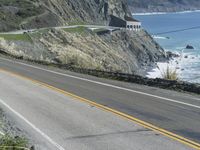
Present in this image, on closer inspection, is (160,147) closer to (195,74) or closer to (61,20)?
(195,74)

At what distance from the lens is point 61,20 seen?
96250 mm

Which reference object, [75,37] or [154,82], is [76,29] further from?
[154,82]

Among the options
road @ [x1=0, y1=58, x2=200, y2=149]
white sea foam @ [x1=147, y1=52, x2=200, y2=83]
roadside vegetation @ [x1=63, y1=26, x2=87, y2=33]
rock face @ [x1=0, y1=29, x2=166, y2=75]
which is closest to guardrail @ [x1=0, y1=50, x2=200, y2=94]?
road @ [x1=0, y1=58, x2=200, y2=149]

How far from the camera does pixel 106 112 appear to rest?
14.1m

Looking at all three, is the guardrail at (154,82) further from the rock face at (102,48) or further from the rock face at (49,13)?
the rock face at (49,13)

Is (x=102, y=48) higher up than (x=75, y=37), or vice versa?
(x=75, y=37)

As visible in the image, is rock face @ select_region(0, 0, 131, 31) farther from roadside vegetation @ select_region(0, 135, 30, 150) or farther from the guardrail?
roadside vegetation @ select_region(0, 135, 30, 150)

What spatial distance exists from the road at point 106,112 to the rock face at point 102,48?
27.4m

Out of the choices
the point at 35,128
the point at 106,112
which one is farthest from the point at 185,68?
the point at 35,128

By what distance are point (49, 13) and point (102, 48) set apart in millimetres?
20363

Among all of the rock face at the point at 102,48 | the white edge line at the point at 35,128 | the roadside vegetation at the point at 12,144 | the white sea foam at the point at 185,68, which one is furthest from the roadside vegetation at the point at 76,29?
the roadside vegetation at the point at 12,144

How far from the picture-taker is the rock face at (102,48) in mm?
58656

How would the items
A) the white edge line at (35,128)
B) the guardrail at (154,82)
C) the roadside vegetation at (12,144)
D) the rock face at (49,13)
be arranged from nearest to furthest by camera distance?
the roadside vegetation at (12,144) < the white edge line at (35,128) < the guardrail at (154,82) < the rock face at (49,13)

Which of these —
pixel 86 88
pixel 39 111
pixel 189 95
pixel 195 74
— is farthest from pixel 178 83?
pixel 195 74
